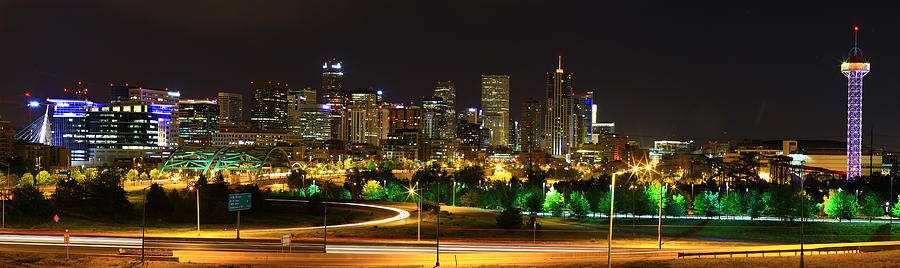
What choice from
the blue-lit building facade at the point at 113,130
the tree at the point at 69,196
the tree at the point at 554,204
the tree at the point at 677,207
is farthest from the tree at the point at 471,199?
the blue-lit building facade at the point at 113,130

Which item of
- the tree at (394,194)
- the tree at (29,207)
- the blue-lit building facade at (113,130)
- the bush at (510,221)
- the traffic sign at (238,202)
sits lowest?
the tree at (394,194)

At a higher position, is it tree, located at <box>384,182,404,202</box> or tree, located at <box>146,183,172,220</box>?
tree, located at <box>146,183,172,220</box>

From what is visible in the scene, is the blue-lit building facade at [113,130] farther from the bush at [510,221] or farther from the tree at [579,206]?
the bush at [510,221]

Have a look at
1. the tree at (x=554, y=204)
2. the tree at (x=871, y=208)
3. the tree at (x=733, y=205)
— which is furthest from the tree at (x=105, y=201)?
the tree at (x=871, y=208)

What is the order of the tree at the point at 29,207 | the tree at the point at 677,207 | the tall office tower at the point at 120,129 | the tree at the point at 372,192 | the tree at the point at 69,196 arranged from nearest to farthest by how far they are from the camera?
the tree at the point at 29,207 → the tree at the point at 69,196 → the tree at the point at 677,207 → the tree at the point at 372,192 → the tall office tower at the point at 120,129

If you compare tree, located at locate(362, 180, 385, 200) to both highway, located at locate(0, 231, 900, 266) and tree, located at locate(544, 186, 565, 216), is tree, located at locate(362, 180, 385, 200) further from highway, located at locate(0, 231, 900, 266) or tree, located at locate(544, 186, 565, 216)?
highway, located at locate(0, 231, 900, 266)

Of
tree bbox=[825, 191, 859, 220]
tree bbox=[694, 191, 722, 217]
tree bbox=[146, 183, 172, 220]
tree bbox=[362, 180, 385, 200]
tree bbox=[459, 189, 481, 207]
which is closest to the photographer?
tree bbox=[146, 183, 172, 220]

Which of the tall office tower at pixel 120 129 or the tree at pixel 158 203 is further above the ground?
the tall office tower at pixel 120 129

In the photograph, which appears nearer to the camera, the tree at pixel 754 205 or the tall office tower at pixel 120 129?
the tree at pixel 754 205

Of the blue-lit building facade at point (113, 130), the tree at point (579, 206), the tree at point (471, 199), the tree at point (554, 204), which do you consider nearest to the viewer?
the tree at point (579, 206)

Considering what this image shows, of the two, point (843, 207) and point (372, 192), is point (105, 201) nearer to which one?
point (372, 192)

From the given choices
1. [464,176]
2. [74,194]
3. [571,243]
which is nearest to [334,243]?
[571,243]

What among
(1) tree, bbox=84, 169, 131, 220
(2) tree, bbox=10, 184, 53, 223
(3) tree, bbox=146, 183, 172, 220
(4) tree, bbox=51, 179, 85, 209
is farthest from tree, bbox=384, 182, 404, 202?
(2) tree, bbox=10, 184, 53, 223

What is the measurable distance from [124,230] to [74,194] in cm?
1243
